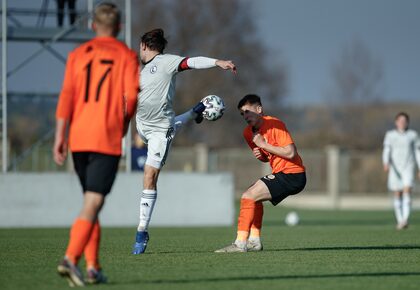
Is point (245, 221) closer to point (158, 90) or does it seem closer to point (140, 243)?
point (140, 243)

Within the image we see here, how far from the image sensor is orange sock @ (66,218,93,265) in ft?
25.7

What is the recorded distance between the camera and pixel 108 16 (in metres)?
8.12

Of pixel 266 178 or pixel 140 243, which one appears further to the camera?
→ pixel 266 178

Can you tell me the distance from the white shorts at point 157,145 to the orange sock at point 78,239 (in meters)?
3.62

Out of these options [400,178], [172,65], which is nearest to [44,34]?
[400,178]

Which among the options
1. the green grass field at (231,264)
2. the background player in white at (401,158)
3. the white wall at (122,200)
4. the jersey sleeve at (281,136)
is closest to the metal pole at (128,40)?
the white wall at (122,200)

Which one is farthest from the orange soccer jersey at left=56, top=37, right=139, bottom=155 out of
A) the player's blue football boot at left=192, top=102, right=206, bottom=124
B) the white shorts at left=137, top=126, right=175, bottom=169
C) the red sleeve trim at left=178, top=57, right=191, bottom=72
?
the white shorts at left=137, top=126, right=175, bottom=169

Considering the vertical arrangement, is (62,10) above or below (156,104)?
above

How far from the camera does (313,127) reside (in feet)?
199

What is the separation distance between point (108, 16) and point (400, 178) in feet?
44.9

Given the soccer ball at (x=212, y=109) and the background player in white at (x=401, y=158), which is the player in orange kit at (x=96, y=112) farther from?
the background player in white at (x=401, y=158)

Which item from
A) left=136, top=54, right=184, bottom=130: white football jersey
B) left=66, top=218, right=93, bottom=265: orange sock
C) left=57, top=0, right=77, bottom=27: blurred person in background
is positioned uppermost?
left=57, top=0, right=77, bottom=27: blurred person in background

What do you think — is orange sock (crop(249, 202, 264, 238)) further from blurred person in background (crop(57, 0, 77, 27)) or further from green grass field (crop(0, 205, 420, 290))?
blurred person in background (crop(57, 0, 77, 27))

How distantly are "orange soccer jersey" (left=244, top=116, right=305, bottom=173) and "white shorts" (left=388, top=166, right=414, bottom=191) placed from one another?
9514 mm
